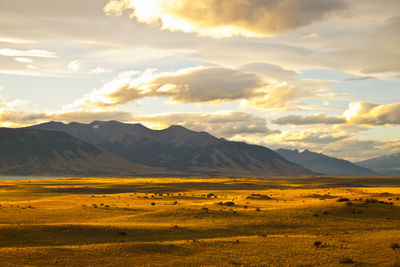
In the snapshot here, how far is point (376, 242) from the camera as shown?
36.6 meters

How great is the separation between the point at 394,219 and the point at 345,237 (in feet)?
58.3

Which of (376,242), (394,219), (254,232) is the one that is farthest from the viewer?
(394,219)

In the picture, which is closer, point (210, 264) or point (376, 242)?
point (210, 264)

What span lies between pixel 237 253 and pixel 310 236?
1148cm

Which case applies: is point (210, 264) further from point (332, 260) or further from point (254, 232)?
point (254, 232)

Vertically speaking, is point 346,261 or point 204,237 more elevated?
point 346,261

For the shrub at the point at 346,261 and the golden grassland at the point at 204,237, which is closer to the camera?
the golden grassland at the point at 204,237

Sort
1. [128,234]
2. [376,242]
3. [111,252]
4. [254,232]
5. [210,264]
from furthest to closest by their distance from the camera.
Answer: [254,232], [128,234], [376,242], [111,252], [210,264]

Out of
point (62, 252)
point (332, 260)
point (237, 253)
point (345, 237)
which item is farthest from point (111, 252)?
point (345, 237)

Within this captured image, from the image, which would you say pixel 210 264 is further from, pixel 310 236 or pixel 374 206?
pixel 374 206

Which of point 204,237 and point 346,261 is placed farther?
point 204,237

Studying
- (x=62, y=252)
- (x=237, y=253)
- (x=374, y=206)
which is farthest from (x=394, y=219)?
(x=62, y=252)

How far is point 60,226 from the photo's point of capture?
129 ft

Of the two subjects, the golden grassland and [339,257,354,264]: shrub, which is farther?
[339,257,354,264]: shrub
